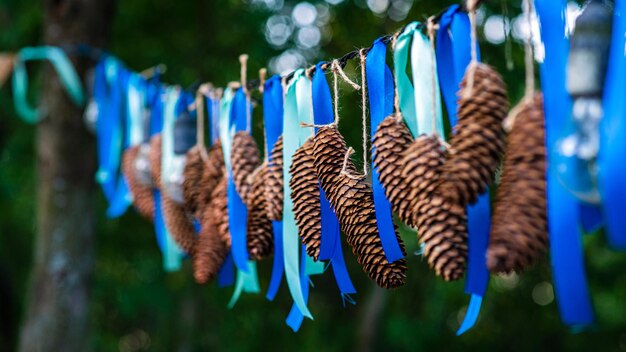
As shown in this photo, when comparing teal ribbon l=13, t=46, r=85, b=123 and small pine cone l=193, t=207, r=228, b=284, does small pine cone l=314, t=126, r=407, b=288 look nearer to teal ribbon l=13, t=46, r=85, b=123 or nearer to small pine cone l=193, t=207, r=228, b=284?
small pine cone l=193, t=207, r=228, b=284

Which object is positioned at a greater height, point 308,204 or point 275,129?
point 275,129

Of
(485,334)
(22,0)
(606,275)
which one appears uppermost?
(22,0)

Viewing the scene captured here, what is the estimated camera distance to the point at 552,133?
73 centimetres

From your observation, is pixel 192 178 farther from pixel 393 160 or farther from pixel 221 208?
pixel 393 160

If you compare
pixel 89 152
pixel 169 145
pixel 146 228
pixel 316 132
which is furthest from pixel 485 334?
pixel 316 132

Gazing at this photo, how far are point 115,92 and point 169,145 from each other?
2.29 feet

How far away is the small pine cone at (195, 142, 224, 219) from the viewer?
1540 mm

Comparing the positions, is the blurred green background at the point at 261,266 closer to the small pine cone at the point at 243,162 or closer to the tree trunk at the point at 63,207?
the tree trunk at the point at 63,207

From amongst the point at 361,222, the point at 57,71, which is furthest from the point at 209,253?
the point at 57,71

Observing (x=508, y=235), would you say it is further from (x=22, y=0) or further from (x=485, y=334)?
(x=485, y=334)

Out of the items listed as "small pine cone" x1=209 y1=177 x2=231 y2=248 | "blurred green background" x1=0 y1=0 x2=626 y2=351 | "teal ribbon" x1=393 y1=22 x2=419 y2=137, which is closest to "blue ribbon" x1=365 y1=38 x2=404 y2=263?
"teal ribbon" x1=393 y1=22 x2=419 y2=137

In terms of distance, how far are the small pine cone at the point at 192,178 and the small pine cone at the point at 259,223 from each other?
11.0 inches

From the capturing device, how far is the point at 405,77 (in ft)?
3.51

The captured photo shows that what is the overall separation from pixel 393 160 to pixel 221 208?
2.01 ft
